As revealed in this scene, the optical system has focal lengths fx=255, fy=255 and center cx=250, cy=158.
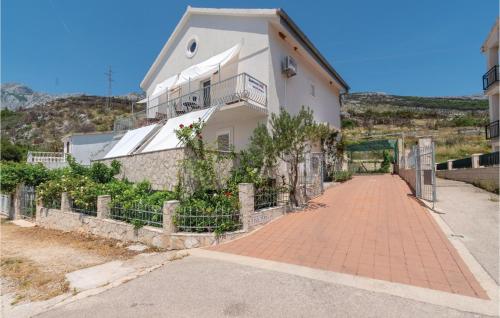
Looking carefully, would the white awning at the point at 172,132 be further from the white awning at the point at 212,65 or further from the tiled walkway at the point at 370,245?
the tiled walkway at the point at 370,245

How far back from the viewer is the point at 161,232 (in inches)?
305

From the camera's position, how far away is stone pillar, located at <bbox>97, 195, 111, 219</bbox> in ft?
31.6

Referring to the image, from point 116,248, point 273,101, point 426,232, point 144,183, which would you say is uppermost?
point 273,101

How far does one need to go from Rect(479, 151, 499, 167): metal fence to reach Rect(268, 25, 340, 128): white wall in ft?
33.5

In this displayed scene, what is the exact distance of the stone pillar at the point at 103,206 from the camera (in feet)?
31.6

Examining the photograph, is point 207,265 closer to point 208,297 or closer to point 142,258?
point 208,297

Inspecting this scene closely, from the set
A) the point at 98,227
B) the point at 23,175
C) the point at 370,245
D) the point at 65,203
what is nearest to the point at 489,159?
the point at 370,245

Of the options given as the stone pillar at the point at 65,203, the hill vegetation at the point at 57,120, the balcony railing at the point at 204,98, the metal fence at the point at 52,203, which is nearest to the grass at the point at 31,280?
the stone pillar at the point at 65,203

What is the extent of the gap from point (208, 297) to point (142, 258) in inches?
131

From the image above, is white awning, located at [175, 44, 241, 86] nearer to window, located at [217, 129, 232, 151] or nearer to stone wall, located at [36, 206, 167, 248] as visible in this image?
window, located at [217, 129, 232, 151]

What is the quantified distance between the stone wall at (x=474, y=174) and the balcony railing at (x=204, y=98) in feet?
39.8

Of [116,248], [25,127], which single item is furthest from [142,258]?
[25,127]

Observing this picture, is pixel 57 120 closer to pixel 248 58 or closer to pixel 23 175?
pixel 23 175

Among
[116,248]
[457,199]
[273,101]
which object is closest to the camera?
[116,248]
